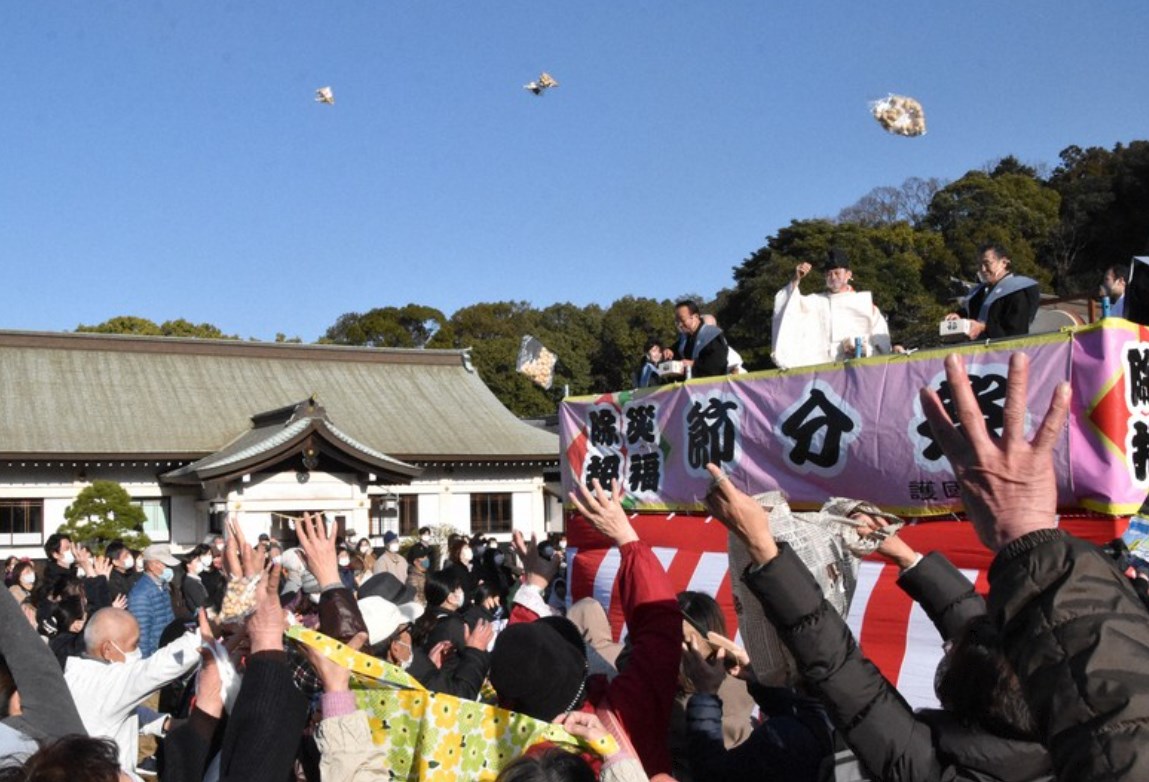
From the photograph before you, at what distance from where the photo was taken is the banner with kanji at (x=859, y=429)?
4.62m

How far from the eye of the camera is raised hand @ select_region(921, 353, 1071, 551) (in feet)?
4.88

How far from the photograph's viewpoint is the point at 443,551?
66.3 feet

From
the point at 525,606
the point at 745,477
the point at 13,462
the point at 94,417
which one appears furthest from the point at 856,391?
the point at 94,417

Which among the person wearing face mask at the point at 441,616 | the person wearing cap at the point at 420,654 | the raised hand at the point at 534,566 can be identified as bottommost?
the person wearing face mask at the point at 441,616

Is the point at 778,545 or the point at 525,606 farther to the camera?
the point at 525,606

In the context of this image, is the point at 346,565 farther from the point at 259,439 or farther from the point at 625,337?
the point at 625,337

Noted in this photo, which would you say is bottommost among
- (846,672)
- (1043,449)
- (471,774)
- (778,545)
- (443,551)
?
(443,551)

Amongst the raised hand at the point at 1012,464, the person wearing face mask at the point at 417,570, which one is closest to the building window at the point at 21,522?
the person wearing face mask at the point at 417,570

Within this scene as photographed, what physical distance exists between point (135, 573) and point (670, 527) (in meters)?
7.62

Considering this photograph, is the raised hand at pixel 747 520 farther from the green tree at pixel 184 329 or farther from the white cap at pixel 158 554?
the green tree at pixel 184 329

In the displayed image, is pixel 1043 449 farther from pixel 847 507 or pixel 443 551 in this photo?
pixel 443 551

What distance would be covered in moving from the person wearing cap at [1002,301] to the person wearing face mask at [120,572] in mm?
7897

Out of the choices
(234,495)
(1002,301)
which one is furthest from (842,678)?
(234,495)

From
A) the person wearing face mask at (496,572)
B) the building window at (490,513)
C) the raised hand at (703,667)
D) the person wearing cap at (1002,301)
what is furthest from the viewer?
the building window at (490,513)
